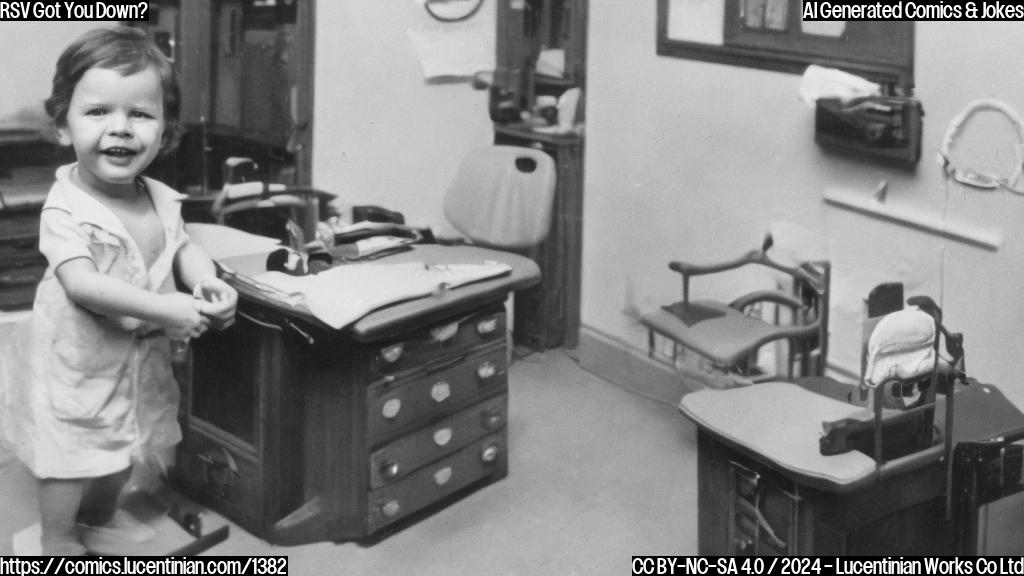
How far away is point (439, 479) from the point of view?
3053 mm

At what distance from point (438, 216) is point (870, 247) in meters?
1.60

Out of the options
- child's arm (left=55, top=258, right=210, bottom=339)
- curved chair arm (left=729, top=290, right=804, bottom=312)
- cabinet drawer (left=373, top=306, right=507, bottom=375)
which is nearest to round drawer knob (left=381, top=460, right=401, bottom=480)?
cabinet drawer (left=373, top=306, right=507, bottom=375)

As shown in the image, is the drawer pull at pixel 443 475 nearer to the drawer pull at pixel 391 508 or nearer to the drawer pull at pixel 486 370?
the drawer pull at pixel 391 508

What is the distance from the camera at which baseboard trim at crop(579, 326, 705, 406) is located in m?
3.88

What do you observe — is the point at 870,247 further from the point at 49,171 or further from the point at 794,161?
the point at 49,171

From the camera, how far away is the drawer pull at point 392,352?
282cm

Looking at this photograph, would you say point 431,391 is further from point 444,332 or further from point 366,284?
point 366,284

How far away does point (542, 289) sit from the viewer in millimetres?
4305

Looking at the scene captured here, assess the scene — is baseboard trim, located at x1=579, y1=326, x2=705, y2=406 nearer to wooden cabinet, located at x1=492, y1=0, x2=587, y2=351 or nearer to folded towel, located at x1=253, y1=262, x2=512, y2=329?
wooden cabinet, located at x1=492, y1=0, x2=587, y2=351

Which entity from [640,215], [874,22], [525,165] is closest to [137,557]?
[525,165]

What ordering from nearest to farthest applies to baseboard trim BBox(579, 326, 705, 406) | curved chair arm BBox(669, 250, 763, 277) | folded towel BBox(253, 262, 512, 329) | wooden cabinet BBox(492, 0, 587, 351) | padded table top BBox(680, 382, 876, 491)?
padded table top BBox(680, 382, 876, 491)
folded towel BBox(253, 262, 512, 329)
curved chair arm BBox(669, 250, 763, 277)
baseboard trim BBox(579, 326, 705, 406)
wooden cabinet BBox(492, 0, 587, 351)

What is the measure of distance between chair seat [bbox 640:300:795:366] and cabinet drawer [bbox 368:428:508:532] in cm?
55

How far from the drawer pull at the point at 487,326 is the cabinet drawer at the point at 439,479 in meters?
0.30

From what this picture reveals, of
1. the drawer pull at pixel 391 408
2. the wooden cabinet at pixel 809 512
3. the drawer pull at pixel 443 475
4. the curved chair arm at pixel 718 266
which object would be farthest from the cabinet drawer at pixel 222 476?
the curved chair arm at pixel 718 266
